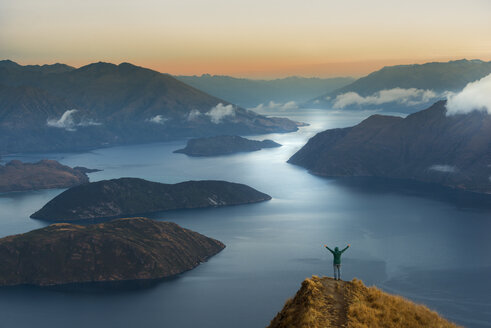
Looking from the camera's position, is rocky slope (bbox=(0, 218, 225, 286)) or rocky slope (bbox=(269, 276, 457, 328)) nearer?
rocky slope (bbox=(269, 276, 457, 328))

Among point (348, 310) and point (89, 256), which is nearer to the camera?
point (348, 310)

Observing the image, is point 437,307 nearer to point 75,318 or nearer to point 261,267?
point 261,267

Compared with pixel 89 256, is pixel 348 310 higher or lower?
higher

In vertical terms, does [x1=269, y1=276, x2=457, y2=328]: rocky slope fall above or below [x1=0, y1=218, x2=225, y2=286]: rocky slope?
above

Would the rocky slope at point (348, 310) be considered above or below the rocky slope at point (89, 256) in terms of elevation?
above
